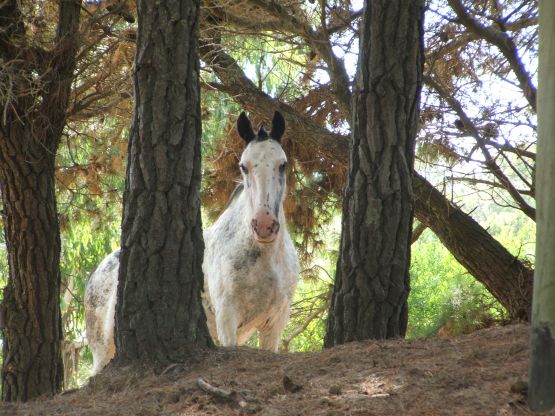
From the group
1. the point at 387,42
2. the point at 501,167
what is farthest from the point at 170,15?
the point at 501,167

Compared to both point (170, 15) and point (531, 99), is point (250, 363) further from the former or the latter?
point (531, 99)

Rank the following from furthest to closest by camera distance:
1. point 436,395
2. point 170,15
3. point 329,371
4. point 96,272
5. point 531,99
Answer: point 96,272 < point 531,99 < point 170,15 < point 329,371 < point 436,395

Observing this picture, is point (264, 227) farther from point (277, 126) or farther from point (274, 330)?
point (274, 330)

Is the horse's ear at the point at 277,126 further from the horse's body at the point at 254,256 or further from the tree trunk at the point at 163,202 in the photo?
Result: the tree trunk at the point at 163,202

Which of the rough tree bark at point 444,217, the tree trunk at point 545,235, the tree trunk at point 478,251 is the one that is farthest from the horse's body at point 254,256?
the tree trunk at point 545,235

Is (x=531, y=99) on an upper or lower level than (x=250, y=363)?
upper

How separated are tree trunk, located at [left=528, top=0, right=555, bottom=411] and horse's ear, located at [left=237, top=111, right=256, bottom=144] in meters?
4.01

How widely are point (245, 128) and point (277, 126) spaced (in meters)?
0.27

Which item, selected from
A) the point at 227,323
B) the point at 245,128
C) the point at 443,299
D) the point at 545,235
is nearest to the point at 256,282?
the point at 227,323

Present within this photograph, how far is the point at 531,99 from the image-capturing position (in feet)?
21.8

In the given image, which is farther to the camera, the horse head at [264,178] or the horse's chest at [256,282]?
the horse's chest at [256,282]

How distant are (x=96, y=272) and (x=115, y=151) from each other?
148cm

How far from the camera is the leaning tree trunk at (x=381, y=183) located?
4.84 m

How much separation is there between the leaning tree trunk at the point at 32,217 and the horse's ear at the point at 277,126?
1.78 meters
